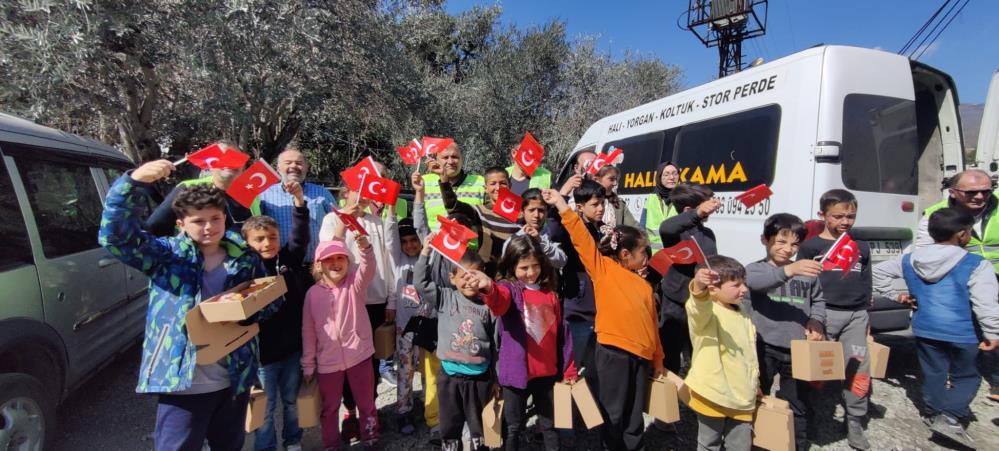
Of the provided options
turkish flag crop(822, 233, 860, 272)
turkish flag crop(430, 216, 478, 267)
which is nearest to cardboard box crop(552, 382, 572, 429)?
turkish flag crop(430, 216, 478, 267)

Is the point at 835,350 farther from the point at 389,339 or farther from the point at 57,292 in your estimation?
the point at 57,292

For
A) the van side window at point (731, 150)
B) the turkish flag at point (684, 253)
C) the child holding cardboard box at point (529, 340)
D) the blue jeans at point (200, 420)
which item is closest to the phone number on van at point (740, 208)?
the van side window at point (731, 150)

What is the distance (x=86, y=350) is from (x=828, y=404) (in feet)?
19.2

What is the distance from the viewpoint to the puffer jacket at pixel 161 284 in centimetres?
183

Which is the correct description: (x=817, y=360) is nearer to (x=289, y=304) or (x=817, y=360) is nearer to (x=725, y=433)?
(x=725, y=433)

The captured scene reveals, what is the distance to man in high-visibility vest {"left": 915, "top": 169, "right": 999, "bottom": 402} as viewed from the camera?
11.2 ft

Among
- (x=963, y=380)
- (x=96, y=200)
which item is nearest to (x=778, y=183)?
(x=963, y=380)

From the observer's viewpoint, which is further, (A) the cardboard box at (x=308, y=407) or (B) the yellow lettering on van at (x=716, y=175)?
(B) the yellow lettering on van at (x=716, y=175)

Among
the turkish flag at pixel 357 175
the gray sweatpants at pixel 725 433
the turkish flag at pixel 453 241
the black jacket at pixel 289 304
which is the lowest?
the gray sweatpants at pixel 725 433

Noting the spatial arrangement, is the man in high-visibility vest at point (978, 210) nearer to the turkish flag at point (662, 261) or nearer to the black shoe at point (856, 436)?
the black shoe at point (856, 436)

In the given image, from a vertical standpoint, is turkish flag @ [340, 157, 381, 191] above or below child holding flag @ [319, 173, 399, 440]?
above

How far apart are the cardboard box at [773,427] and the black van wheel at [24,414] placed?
4128mm

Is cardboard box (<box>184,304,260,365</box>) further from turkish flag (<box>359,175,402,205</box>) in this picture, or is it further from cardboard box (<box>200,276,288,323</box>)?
turkish flag (<box>359,175,402,205</box>)

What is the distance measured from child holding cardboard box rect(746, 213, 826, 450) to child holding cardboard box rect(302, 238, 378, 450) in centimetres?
255
